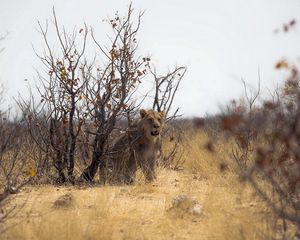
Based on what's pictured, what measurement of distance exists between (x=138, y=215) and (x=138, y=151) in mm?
3940

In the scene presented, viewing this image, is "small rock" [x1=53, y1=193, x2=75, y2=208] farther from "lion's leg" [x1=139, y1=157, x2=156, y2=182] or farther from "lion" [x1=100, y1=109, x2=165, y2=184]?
"lion's leg" [x1=139, y1=157, x2=156, y2=182]

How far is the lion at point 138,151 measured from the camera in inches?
428

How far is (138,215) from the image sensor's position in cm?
727

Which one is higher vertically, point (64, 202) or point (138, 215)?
point (64, 202)

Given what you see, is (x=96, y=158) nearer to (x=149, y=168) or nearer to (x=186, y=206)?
(x=149, y=168)

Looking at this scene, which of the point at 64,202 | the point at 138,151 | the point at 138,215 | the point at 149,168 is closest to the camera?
the point at 138,215

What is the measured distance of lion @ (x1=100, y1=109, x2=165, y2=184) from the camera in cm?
1088

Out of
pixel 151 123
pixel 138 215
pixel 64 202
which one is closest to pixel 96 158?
pixel 151 123

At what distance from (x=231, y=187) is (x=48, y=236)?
4.50 m

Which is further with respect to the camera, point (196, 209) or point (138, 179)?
point (138, 179)

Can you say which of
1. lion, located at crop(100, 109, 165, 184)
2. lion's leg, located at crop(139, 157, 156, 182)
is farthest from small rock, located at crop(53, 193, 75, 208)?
lion's leg, located at crop(139, 157, 156, 182)

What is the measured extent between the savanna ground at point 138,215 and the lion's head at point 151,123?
1377 mm

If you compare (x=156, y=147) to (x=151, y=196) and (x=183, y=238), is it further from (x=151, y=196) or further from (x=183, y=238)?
(x=183, y=238)

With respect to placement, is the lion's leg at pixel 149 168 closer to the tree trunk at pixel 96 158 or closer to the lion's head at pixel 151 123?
the lion's head at pixel 151 123
